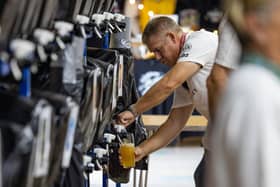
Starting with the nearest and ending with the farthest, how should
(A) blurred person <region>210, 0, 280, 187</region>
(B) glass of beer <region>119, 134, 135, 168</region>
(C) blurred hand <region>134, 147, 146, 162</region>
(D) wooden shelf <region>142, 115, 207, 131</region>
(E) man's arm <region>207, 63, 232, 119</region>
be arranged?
(A) blurred person <region>210, 0, 280, 187</region> → (E) man's arm <region>207, 63, 232, 119</region> → (B) glass of beer <region>119, 134, 135, 168</region> → (C) blurred hand <region>134, 147, 146, 162</region> → (D) wooden shelf <region>142, 115, 207, 131</region>

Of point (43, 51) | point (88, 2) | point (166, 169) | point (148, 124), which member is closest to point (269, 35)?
point (43, 51)

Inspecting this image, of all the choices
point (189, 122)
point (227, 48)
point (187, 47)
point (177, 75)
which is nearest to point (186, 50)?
point (187, 47)

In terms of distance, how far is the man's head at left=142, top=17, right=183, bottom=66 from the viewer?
16.5 ft

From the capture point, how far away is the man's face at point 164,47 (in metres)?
5.03

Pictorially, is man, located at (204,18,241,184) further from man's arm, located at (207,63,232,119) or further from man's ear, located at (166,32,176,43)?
man's ear, located at (166,32,176,43)

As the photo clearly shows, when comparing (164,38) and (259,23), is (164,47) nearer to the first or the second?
(164,38)

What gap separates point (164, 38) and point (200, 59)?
11.3 inches

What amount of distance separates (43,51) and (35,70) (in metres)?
0.20

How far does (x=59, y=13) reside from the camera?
11.0 feet

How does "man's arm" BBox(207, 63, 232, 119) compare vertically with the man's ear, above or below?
below

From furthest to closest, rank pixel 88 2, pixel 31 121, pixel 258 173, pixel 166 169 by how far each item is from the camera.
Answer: pixel 166 169
pixel 88 2
pixel 31 121
pixel 258 173

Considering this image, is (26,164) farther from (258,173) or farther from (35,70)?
(258,173)

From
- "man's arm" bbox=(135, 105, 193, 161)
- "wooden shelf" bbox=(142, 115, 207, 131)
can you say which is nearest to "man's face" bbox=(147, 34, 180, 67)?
"man's arm" bbox=(135, 105, 193, 161)

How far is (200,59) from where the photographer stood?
4.88 metres
